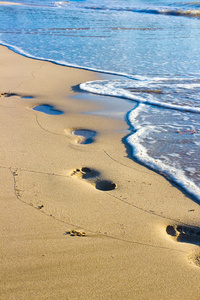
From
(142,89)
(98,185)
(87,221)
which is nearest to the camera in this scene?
(87,221)

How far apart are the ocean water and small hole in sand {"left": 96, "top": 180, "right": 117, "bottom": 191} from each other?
60 centimetres

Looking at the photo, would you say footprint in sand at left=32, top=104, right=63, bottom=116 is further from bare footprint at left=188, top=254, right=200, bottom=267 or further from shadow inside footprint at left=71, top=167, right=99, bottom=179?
bare footprint at left=188, top=254, right=200, bottom=267

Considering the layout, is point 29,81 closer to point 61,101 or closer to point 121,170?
point 61,101

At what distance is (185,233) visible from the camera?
92.6 inches

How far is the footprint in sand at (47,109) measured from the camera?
4763 mm

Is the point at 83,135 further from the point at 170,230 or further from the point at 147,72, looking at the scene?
the point at 147,72

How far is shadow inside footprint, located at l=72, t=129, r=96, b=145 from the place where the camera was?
385 cm

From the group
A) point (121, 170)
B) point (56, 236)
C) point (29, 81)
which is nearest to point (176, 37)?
point (29, 81)

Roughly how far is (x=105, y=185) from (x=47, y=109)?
246 cm

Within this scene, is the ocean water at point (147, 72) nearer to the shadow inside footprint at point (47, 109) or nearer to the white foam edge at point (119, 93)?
the white foam edge at point (119, 93)

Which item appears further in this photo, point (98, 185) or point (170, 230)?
point (98, 185)

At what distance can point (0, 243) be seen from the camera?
2.05 metres

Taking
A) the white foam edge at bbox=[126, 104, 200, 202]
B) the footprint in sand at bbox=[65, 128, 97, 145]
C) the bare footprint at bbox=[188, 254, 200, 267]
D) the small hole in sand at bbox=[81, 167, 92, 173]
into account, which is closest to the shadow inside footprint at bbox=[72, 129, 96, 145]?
the footprint in sand at bbox=[65, 128, 97, 145]

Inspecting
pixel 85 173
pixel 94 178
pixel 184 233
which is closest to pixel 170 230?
pixel 184 233
